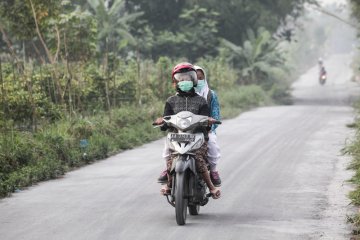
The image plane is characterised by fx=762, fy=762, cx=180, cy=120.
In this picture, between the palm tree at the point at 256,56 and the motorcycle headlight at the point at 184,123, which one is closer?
the motorcycle headlight at the point at 184,123

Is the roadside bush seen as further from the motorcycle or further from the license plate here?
the license plate

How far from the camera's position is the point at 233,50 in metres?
38.4

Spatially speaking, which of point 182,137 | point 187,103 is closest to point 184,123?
point 182,137

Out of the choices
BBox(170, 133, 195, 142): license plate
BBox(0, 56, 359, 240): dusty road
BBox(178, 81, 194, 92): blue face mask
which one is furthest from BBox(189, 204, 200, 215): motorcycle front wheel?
BBox(178, 81, 194, 92): blue face mask

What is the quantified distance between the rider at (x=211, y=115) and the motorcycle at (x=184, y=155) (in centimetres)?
51

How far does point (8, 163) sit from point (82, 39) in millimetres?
11152

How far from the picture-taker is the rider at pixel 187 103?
9375 millimetres

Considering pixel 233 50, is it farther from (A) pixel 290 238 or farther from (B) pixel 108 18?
(A) pixel 290 238

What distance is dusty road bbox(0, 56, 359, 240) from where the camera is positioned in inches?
341

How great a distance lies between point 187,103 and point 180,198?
1297mm

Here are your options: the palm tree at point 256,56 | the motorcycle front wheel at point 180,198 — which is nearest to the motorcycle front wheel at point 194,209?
the motorcycle front wheel at point 180,198

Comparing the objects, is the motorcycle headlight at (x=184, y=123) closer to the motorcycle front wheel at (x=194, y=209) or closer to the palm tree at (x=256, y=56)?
the motorcycle front wheel at (x=194, y=209)

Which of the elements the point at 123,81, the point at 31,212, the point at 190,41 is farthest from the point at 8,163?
the point at 190,41

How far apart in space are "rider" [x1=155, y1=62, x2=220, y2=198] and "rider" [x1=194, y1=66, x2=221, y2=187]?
169 mm
